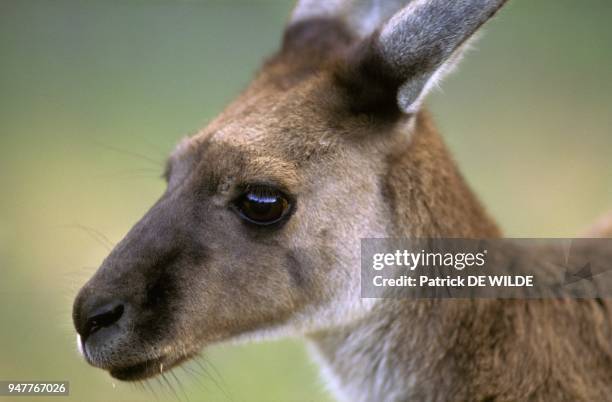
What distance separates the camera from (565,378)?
12.6 ft

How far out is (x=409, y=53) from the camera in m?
3.65

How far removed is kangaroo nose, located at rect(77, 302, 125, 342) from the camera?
143 inches

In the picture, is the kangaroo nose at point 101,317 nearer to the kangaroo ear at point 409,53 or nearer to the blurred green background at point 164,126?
the kangaroo ear at point 409,53

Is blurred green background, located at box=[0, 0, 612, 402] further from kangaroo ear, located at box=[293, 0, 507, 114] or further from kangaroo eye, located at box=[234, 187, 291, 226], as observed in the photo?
kangaroo ear, located at box=[293, 0, 507, 114]

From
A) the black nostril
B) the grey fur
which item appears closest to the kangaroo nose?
the black nostril

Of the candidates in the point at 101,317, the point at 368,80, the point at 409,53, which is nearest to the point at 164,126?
the point at 368,80

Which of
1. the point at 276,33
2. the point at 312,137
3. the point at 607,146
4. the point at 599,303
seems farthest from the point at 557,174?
the point at 312,137

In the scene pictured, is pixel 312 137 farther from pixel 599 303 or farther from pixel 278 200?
pixel 599 303

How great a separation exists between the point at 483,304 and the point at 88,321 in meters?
1.72

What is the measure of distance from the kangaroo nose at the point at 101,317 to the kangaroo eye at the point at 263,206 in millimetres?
661

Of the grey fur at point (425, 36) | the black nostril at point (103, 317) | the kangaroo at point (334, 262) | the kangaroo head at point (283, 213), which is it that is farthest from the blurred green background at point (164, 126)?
the grey fur at point (425, 36)

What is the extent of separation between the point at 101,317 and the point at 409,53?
167 cm

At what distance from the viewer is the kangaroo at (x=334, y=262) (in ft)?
12.2

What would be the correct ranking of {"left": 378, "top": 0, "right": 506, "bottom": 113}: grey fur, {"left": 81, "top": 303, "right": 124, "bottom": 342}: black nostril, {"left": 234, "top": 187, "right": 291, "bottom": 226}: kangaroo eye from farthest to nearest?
{"left": 234, "top": 187, "right": 291, "bottom": 226}: kangaroo eye
{"left": 81, "top": 303, "right": 124, "bottom": 342}: black nostril
{"left": 378, "top": 0, "right": 506, "bottom": 113}: grey fur
